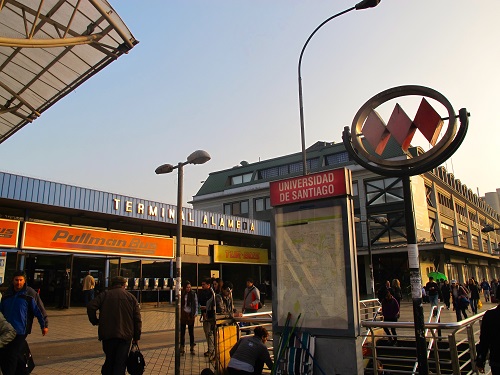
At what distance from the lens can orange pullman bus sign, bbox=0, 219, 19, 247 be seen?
18156 millimetres

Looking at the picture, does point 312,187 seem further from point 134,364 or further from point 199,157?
point 134,364

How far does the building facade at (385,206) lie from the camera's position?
37375 millimetres

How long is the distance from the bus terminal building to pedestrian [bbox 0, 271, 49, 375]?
10.1m

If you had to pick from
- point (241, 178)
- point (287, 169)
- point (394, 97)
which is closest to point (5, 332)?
point (394, 97)

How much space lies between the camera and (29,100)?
433 inches

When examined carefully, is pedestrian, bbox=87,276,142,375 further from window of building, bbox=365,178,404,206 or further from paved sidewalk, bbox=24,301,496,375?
window of building, bbox=365,178,404,206

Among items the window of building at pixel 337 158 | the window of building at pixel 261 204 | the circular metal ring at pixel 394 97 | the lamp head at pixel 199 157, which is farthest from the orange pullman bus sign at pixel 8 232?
the window of building at pixel 337 158

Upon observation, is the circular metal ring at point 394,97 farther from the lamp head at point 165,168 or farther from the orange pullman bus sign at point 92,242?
the orange pullman bus sign at point 92,242

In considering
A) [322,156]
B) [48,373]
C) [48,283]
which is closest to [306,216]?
[48,373]

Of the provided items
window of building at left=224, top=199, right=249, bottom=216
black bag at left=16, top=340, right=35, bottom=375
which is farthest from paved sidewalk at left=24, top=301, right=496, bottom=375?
window of building at left=224, top=199, right=249, bottom=216

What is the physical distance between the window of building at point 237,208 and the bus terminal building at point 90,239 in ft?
53.5

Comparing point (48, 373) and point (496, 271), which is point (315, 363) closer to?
point (48, 373)

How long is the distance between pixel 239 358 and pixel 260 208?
39436 millimetres

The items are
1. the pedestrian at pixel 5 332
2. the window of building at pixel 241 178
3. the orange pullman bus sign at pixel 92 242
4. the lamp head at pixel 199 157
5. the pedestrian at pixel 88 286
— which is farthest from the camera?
the window of building at pixel 241 178
